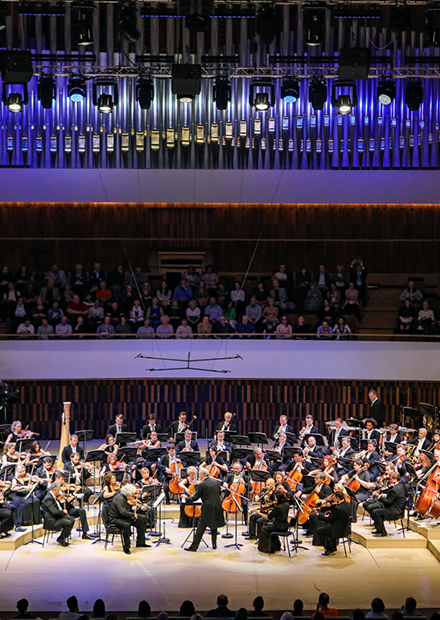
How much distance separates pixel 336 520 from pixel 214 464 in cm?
199

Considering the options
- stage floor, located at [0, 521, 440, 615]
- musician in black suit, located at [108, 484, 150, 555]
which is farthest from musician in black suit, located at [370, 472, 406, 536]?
musician in black suit, located at [108, 484, 150, 555]

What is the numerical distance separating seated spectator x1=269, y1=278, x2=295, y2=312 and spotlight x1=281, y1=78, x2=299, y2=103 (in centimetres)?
433

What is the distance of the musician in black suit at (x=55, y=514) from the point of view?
10.2 m

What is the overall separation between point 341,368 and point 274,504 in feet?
19.9

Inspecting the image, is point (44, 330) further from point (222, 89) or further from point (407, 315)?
point (407, 315)

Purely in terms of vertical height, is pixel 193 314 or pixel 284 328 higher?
pixel 193 314

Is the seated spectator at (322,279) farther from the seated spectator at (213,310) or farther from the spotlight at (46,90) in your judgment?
the spotlight at (46,90)

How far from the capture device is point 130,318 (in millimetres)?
16016

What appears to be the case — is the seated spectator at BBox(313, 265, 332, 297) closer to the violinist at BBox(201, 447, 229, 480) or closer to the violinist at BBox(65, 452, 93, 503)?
the violinist at BBox(201, 447, 229, 480)

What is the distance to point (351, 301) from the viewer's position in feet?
54.6

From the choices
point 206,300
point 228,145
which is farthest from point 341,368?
point 228,145

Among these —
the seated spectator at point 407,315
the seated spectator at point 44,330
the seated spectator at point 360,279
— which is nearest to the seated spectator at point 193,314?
the seated spectator at point 44,330

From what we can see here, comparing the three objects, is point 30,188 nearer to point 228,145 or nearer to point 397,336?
point 228,145

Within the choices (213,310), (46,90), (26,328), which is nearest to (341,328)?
→ (213,310)
